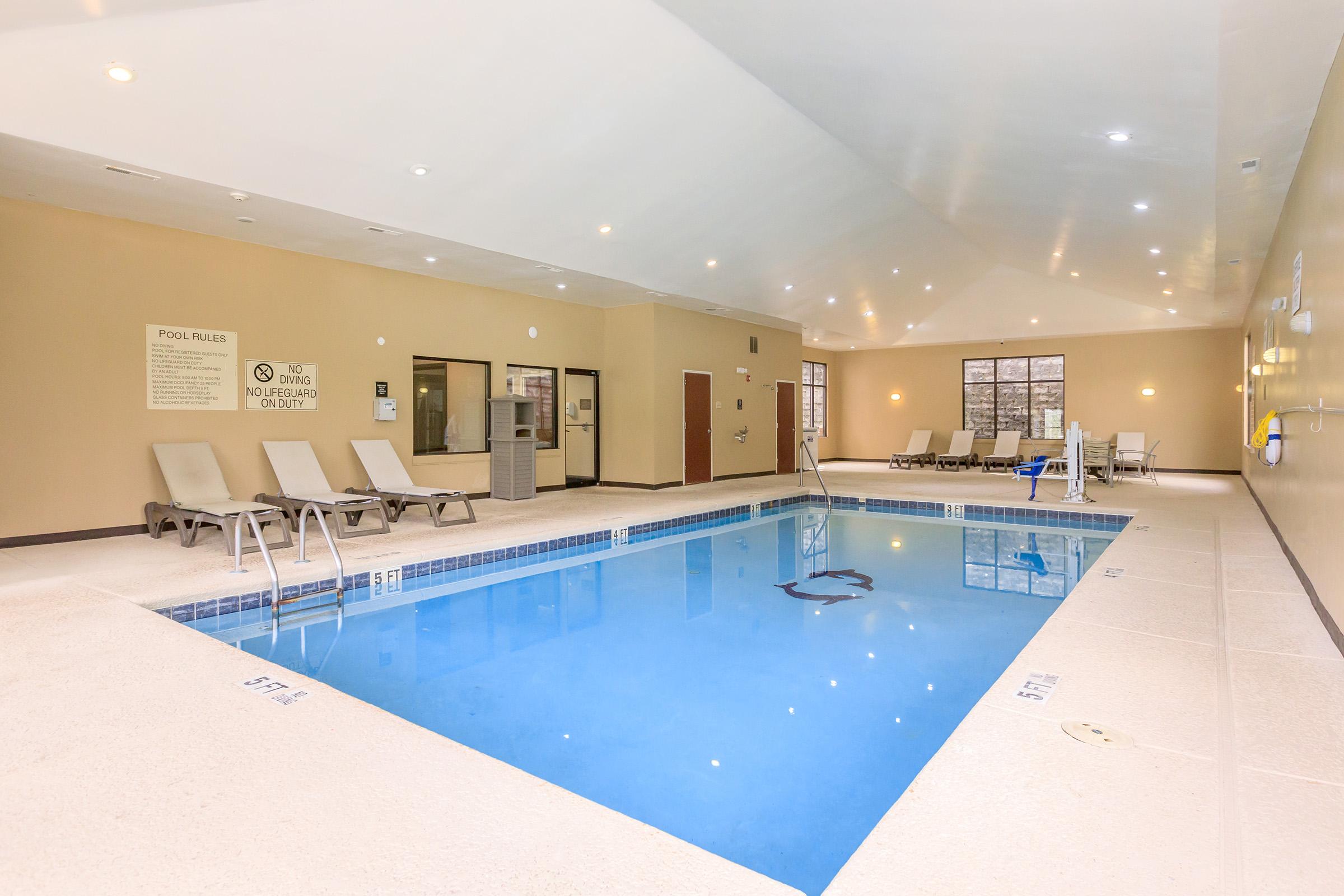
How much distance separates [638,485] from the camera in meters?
10.8

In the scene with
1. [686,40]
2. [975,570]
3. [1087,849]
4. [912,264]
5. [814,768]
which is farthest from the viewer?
[912,264]

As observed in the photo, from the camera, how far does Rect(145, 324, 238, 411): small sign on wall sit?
21.6 ft

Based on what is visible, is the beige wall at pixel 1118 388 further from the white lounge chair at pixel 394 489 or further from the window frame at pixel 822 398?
the white lounge chair at pixel 394 489

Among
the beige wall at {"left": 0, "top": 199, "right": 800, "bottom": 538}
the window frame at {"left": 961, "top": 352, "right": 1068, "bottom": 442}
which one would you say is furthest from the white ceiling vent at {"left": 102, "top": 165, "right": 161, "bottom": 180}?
the window frame at {"left": 961, "top": 352, "right": 1068, "bottom": 442}

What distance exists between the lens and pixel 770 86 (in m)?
5.94

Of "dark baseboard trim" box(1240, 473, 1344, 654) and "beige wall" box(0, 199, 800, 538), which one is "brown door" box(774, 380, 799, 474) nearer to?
"beige wall" box(0, 199, 800, 538)

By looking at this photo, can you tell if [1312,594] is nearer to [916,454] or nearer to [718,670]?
[718,670]

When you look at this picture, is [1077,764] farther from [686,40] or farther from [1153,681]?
[686,40]

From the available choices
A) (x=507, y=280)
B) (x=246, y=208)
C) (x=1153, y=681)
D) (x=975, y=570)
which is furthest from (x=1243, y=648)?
(x=507, y=280)

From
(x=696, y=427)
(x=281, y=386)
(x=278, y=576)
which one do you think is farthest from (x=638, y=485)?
(x=278, y=576)

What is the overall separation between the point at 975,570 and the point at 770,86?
4408 mm

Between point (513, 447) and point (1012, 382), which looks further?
point (1012, 382)

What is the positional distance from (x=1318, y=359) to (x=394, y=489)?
7515 mm

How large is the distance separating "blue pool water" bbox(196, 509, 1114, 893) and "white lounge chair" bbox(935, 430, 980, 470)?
27.6 ft
